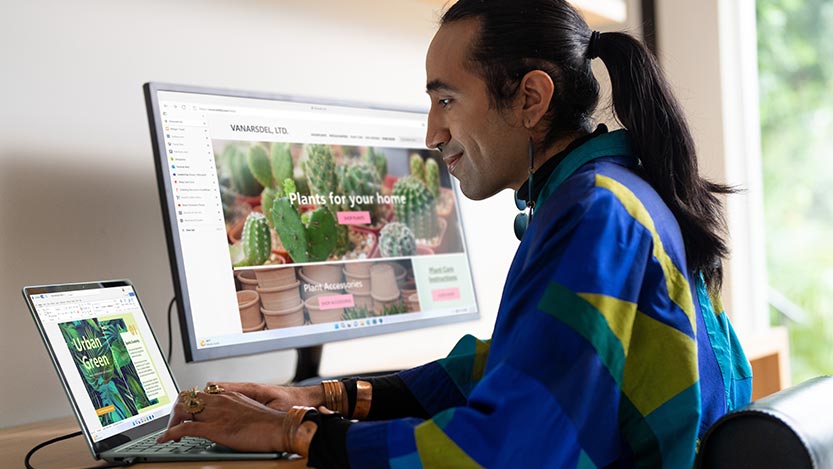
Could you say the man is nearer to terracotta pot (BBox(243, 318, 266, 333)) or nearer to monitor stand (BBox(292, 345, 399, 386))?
terracotta pot (BBox(243, 318, 266, 333))

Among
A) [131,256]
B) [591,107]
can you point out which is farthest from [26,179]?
[591,107]

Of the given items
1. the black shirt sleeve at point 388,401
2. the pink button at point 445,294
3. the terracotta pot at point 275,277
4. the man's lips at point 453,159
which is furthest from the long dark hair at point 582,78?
the pink button at point 445,294

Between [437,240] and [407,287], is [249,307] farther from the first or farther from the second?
[437,240]

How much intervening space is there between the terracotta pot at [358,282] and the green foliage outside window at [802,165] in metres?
2.08

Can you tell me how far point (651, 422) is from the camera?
0.88m

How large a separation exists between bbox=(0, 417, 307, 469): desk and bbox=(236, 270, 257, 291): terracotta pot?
1.01 feet

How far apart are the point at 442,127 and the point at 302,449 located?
49 cm

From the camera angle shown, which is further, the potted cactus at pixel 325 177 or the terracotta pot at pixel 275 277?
the potted cactus at pixel 325 177

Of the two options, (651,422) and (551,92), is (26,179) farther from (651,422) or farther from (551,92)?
(651,422)

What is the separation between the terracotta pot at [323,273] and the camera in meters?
1.45

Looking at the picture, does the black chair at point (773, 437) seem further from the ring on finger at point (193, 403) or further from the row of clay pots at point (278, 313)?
the row of clay pots at point (278, 313)

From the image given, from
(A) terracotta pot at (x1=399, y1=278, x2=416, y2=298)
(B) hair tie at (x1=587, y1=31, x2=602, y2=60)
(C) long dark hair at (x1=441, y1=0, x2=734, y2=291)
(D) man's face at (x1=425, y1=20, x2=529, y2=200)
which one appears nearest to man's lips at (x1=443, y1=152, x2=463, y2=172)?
(D) man's face at (x1=425, y1=20, x2=529, y2=200)

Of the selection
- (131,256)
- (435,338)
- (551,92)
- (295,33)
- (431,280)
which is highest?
(295,33)

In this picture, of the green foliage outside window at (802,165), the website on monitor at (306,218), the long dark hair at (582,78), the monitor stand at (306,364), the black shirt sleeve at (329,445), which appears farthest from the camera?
the green foliage outside window at (802,165)
